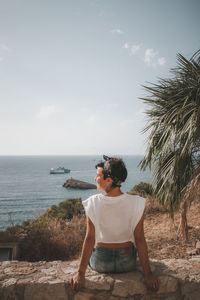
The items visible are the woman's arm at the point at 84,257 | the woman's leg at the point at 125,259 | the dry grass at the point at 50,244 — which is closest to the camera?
the woman's arm at the point at 84,257

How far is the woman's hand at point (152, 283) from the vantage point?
5.34 feet

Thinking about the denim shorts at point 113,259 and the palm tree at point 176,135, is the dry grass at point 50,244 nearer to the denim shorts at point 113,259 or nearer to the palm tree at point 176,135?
the palm tree at point 176,135

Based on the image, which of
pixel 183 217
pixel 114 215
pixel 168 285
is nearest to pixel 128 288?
pixel 168 285

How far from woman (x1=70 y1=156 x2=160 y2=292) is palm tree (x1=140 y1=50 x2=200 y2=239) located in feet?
6.33

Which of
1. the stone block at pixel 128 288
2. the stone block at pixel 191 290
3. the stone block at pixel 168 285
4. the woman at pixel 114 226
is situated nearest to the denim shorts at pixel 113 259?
the woman at pixel 114 226

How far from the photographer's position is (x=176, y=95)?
12.2 feet

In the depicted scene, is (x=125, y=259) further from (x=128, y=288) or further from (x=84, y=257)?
(x=84, y=257)

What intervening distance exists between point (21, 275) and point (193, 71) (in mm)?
4061

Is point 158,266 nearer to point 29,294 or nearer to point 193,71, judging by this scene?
point 29,294

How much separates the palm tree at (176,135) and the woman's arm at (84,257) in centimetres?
219

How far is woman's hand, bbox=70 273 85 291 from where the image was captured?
1.61 m

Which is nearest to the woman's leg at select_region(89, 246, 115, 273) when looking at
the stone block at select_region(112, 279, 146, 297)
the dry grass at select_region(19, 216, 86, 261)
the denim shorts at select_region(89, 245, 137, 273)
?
the denim shorts at select_region(89, 245, 137, 273)

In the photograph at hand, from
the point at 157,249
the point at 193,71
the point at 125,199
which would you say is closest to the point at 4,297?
the point at 125,199

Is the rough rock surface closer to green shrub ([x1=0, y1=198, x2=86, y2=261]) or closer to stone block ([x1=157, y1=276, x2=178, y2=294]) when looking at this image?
stone block ([x1=157, y1=276, x2=178, y2=294])
